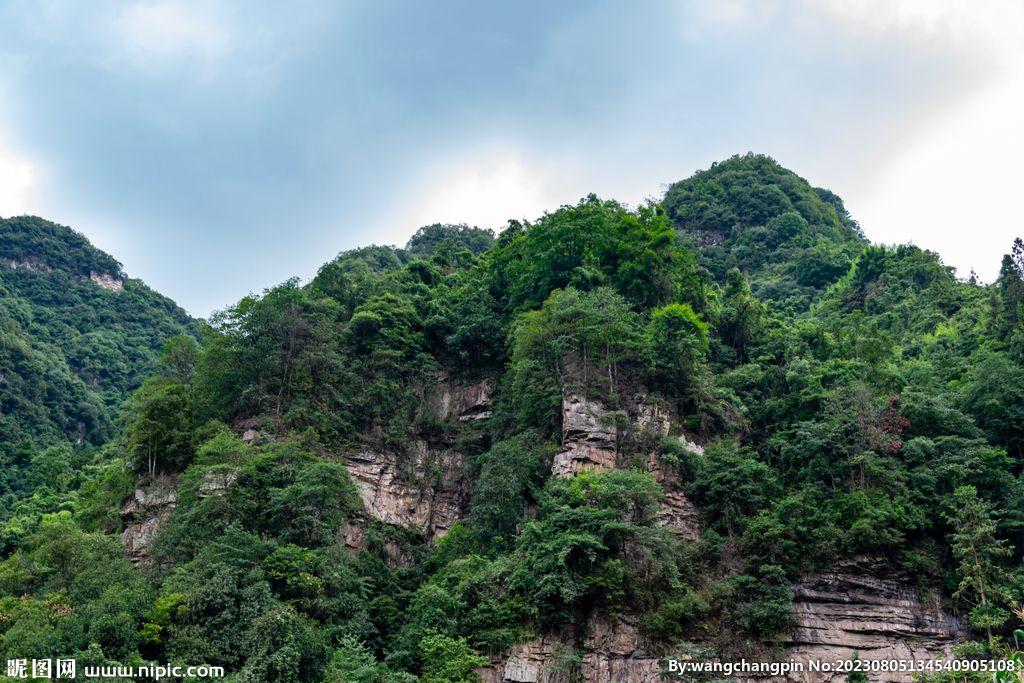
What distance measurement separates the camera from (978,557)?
59.6ft

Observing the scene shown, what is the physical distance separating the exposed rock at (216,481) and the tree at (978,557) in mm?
20636

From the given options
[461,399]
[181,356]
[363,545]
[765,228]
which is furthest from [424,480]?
[765,228]

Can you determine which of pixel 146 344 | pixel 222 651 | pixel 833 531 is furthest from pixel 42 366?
pixel 833 531

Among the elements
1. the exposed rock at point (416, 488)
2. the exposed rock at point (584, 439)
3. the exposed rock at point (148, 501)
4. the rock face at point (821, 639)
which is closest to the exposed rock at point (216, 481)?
the exposed rock at point (148, 501)

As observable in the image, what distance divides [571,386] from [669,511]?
17.3 ft

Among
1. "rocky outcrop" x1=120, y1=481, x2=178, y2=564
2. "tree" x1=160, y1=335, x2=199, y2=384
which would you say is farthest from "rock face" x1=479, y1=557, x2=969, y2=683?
"tree" x1=160, y1=335, x2=199, y2=384

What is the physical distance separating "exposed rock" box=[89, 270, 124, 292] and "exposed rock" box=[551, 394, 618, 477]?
57.1 meters

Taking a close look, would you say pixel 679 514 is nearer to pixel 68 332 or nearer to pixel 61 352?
pixel 61 352

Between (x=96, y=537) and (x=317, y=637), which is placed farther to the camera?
(x=96, y=537)

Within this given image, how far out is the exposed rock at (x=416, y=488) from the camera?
975 inches

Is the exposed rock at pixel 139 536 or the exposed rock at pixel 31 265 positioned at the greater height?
the exposed rock at pixel 31 265

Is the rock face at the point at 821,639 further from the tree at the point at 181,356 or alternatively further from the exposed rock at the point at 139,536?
the tree at the point at 181,356

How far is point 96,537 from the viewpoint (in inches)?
755

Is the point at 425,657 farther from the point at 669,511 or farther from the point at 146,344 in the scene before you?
the point at 146,344
